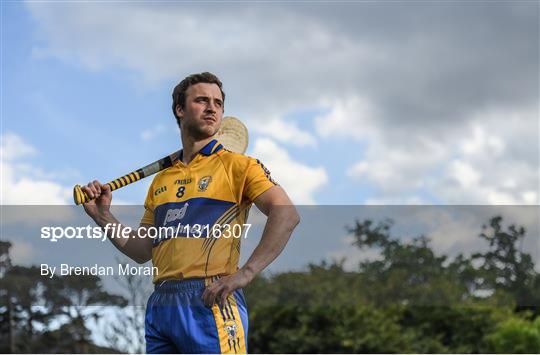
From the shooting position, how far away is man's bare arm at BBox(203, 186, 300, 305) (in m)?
3.82

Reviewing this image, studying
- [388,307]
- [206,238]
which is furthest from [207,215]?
[388,307]

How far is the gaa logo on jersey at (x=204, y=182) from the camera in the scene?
13.5 ft

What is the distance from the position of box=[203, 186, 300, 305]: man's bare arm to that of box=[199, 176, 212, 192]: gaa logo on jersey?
408 millimetres

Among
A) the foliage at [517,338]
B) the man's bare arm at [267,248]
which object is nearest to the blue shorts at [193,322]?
the man's bare arm at [267,248]

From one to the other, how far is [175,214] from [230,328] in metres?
0.62

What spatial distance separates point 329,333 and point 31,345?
6991mm

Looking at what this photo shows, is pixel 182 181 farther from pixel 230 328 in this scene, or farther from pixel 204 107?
pixel 230 328

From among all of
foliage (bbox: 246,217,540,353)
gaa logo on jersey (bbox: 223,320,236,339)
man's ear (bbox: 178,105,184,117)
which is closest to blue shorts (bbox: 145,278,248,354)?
gaa logo on jersey (bbox: 223,320,236,339)

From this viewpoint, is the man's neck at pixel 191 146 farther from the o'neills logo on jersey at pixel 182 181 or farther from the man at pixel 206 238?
the o'neills logo on jersey at pixel 182 181

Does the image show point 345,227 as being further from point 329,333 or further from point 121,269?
point 121,269

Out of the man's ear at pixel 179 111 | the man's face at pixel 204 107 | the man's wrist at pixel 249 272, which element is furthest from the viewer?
the man's ear at pixel 179 111

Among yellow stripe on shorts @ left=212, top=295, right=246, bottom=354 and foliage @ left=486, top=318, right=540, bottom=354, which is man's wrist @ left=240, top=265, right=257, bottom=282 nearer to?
yellow stripe on shorts @ left=212, top=295, right=246, bottom=354

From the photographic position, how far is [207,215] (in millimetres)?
4055

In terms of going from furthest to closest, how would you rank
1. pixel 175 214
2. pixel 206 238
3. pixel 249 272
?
1. pixel 175 214
2. pixel 206 238
3. pixel 249 272
